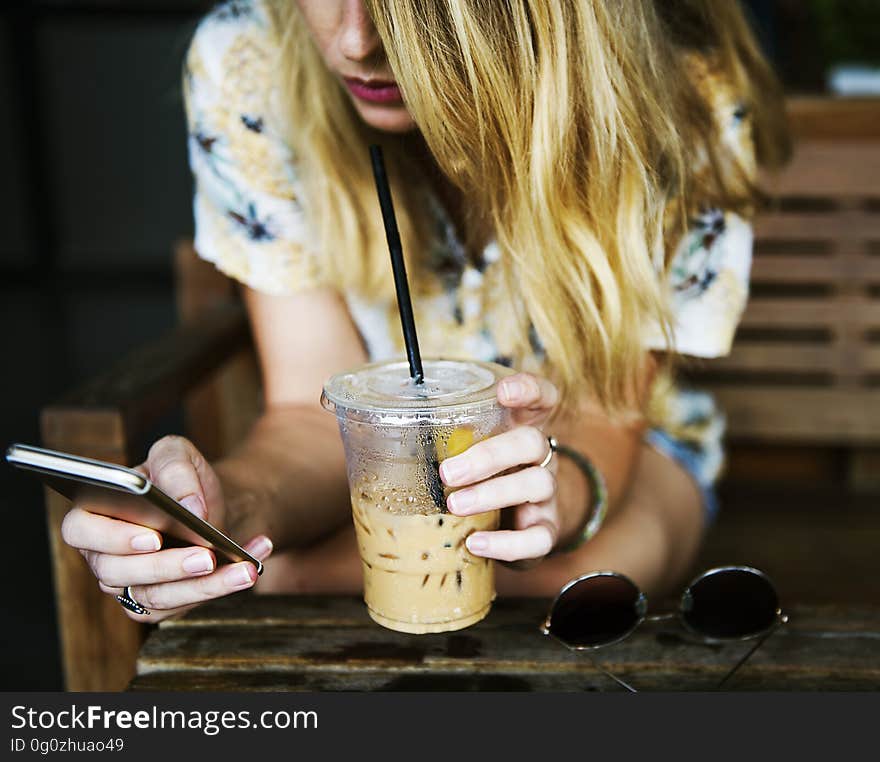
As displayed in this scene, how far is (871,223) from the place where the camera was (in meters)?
1.99

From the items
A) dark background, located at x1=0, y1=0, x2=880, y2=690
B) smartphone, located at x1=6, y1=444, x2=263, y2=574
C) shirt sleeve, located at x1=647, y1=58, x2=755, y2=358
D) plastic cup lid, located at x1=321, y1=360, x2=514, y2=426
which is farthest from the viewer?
dark background, located at x1=0, y1=0, x2=880, y2=690

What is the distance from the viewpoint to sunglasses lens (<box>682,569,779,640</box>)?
1013 mm

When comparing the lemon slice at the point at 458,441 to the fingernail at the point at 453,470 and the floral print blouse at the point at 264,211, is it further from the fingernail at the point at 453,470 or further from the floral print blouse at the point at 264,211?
the floral print blouse at the point at 264,211

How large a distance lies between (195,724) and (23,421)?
2.85 meters

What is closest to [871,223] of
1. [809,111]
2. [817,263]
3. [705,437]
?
[817,263]

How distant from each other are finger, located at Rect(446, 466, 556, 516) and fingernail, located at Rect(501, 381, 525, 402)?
7 cm

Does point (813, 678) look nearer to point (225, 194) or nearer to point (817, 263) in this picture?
point (225, 194)

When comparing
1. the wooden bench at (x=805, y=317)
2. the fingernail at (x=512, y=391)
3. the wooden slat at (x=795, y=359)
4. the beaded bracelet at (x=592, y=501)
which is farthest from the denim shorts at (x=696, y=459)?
the fingernail at (x=512, y=391)

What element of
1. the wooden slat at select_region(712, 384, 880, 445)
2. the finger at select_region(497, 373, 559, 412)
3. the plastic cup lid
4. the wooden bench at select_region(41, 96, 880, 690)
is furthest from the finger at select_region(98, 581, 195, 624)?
the wooden slat at select_region(712, 384, 880, 445)

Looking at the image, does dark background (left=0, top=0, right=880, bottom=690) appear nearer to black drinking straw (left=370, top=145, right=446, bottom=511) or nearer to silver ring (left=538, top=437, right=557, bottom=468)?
black drinking straw (left=370, top=145, right=446, bottom=511)

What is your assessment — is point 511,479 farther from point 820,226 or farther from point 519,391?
point 820,226

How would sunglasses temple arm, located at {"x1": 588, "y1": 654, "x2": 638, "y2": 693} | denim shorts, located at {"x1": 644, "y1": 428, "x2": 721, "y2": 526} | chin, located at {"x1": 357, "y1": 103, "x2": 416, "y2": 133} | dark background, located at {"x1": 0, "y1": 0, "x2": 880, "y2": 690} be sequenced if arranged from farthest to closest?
1. dark background, located at {"x1": 0, "y1": 0, "x2": 880, "y2": 690}
2. denim shorts, located at {"x1": 644, "y1": 428, "x2": 721, "y2": 526}
3. chin, located at {"x1": 357, "y1": 103, "x2": 416, "y2": 133}
4. sunglasses temple arm, located at {"x1": 588, "y1": 654, "x2": 638, "y2": 693}

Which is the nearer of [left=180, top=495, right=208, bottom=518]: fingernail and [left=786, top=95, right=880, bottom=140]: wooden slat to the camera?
[left=180, top=495, right=208, bottom=518]: fingernail

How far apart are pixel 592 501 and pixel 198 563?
0.59m
